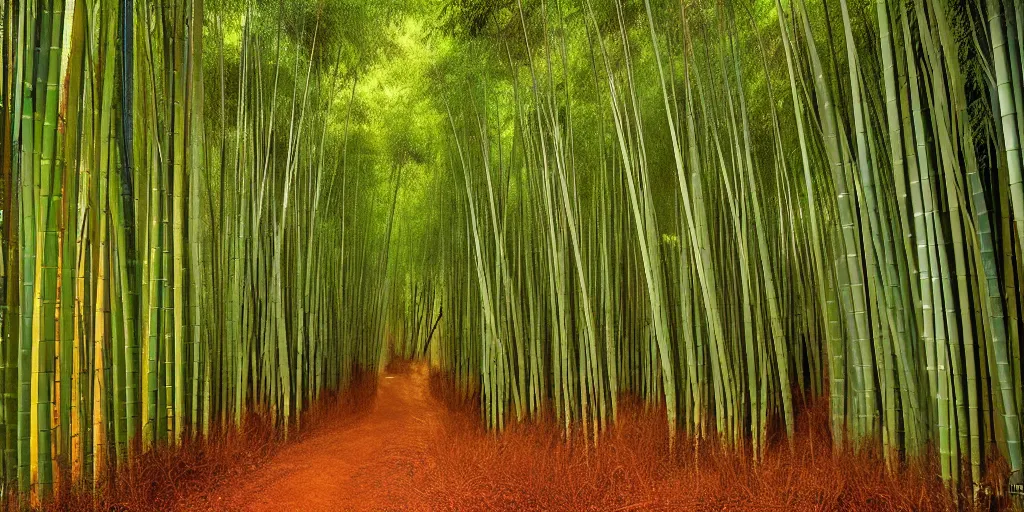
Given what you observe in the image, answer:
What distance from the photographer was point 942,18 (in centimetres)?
150

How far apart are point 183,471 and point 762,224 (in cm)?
244

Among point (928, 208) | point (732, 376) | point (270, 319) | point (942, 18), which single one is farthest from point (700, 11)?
point (270, 319)

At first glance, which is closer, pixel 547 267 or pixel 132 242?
pixel 132 242

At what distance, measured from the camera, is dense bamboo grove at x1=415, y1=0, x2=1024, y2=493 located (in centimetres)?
153

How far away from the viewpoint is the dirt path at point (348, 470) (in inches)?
90.6

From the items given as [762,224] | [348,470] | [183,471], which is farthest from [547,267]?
[183,471]

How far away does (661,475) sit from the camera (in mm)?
2262

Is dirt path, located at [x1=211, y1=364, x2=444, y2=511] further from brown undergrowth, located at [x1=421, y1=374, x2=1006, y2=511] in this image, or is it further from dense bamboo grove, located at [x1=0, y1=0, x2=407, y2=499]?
dense bamboo grove, located at [x1=0, y1=0, x2=407, y2=499]

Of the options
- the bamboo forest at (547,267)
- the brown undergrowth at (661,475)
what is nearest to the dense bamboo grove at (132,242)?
the bamboo forest at (547,267)

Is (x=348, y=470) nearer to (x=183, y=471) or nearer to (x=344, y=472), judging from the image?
(x=344, y=472)

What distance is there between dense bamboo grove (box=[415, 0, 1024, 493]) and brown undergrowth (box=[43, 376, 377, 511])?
1215mm

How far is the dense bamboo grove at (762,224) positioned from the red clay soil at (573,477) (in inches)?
4.6

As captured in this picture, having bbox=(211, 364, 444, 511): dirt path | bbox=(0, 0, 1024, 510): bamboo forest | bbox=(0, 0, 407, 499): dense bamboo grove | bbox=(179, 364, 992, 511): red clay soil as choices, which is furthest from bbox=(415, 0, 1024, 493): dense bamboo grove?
bbox=(0, 0, 407, 499): dense bamboo grove

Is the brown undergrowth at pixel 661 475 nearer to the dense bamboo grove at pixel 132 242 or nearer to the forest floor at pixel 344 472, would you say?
the forest floor at pixel 344 472
